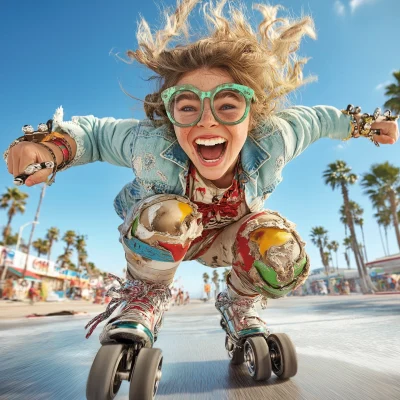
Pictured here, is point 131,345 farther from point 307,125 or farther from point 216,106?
point 307,125

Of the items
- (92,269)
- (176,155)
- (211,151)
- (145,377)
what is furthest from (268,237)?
(92,269)

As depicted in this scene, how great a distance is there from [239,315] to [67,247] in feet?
181

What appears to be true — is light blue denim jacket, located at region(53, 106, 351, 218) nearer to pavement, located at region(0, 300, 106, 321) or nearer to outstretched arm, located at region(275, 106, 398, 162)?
outstretched arm, located at region(275, 106, 398, 162)

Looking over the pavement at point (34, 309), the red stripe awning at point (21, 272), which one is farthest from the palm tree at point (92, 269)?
the pavement at point (34, 309)

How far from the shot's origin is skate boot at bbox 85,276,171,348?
109 centimetres

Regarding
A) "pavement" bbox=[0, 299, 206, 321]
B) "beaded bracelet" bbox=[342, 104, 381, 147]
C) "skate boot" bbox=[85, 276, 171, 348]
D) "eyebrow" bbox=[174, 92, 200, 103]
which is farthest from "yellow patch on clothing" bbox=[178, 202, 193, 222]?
"pavement" bbox=[0, 299, 206, 321]

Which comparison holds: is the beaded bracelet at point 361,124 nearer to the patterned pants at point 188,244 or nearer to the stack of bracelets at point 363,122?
the stack of bracelets at point 363,122

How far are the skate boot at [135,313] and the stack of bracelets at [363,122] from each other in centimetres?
148

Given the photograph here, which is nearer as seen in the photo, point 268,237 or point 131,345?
point 131,345

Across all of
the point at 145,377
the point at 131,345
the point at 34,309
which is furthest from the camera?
the point at 34,309

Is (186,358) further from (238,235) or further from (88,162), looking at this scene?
(88,162)

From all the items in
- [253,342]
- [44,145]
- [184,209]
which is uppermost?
[44,145]

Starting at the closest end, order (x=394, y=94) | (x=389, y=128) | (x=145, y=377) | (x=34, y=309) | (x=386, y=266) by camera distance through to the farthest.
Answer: (x=145, y=377) → (x=389, y=128) → (x=34, y=309) → (x=394, y=94) → (x=386, y=266)

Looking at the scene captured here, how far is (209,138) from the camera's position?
1.48 m
